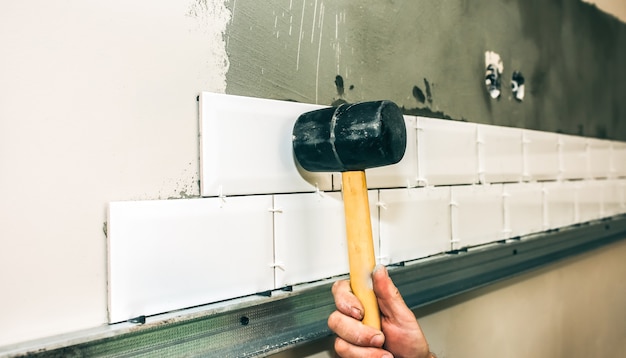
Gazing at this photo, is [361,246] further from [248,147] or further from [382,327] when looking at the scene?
[248,147]

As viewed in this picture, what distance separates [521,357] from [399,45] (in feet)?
4.50

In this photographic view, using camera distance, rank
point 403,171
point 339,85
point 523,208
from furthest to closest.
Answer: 1. point 523,208
2. point 403,171
3. point 339,85

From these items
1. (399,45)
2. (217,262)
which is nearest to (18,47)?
(217,262)

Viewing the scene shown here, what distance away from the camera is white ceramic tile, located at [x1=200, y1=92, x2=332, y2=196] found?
91 cm

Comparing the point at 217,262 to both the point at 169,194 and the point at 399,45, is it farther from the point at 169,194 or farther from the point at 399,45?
the point at 399,45

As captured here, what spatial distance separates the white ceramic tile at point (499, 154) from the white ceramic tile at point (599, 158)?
2.47ft

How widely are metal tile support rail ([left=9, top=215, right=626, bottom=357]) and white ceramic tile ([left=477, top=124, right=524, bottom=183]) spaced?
263 millimetres

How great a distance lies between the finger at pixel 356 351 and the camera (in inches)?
35.4

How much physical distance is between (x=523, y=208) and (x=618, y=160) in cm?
116

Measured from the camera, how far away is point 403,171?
4.35 ft

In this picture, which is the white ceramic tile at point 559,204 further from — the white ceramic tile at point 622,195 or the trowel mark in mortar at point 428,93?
the trowel mark in mortar at point 428,93

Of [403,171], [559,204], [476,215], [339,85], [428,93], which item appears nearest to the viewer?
[339,85]

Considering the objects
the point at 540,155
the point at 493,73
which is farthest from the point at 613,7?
the point at 493,73

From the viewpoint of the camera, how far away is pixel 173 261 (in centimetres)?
86
